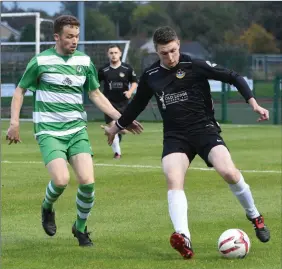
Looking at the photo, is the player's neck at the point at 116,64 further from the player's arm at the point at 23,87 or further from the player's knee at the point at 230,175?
→ the player's knee at the point at 230,175

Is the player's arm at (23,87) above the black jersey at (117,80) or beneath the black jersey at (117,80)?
above

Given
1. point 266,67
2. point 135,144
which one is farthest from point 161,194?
point 266,67

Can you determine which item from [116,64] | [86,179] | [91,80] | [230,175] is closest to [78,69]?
[91,80]

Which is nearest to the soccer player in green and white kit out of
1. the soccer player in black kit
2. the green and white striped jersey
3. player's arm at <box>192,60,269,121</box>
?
the green and white striped jersey

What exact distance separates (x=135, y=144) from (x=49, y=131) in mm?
13485

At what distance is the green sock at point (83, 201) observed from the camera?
29.9 feet

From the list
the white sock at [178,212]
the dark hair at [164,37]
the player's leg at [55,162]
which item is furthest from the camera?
the player's leg at [55,162]

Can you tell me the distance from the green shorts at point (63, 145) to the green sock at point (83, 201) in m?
0.34

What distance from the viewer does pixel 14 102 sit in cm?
912

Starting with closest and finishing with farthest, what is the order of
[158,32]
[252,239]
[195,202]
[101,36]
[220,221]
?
[158,32]
[252,239]
[220,221]
[195,202]
[101,36]

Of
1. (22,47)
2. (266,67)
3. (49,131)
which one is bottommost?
(266,67)

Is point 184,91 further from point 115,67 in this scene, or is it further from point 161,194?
point 115,67

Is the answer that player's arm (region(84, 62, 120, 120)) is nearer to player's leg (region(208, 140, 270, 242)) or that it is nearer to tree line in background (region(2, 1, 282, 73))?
player's leg (region(208, 140, 270, 242))

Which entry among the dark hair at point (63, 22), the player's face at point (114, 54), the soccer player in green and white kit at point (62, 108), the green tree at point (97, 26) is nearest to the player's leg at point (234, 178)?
the soccer player in green and white kit at point (62, 108)
